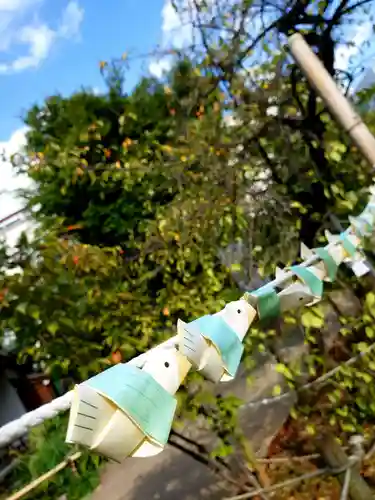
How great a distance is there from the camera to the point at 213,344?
3.33ft

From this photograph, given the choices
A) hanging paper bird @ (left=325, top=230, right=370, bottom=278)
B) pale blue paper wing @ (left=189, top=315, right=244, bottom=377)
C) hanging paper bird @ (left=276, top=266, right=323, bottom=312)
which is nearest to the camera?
pale blue paper wing @ (left=189, top=315, right=244, bottom=377)

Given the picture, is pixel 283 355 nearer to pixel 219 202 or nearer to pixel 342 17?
pixel 219 202

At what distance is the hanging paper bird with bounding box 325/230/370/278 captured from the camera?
5.82ft

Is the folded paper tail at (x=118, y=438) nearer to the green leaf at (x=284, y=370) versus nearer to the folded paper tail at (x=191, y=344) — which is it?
the folded paper tail at (x=191, y=344)

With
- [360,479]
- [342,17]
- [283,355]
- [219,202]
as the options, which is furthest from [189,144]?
[360,479]

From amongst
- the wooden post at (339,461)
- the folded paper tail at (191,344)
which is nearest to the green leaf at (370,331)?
the wooden post at (339,461)

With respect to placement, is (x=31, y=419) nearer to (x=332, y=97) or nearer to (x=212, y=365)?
(x=212, y=365)

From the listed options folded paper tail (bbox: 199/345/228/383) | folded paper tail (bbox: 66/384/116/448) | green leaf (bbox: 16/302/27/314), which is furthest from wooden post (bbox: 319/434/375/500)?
folded paper tail (bbox: 66/384/116/448)

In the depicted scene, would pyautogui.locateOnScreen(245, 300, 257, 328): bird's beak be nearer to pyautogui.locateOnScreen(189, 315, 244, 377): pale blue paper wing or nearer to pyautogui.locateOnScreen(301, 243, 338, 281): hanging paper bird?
pyautogui.locateOnScreen(189, 315, 244, 377): pale blue paper wing

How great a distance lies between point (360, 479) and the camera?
230 cm

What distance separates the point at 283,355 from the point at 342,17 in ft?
5.33

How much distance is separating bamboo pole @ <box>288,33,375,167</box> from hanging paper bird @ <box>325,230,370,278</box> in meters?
0.27

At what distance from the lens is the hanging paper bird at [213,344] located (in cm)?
94

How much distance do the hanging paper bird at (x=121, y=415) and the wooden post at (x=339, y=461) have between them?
1.73 m
